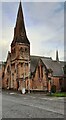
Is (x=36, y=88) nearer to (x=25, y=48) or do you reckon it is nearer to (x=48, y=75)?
(x=48, y=75)

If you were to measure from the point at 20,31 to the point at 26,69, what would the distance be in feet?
33.2

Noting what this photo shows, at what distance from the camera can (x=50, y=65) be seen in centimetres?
5575

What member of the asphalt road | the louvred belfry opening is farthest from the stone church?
the asphalt road

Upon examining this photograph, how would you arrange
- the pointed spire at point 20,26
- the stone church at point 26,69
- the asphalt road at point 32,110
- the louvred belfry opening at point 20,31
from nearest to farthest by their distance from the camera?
the asphalt road at point 32,110, the stone church at point 26,69, the louvred belfry opening at point 20,31, the pointed spire at point 20,26

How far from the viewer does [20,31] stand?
6281 centimetres

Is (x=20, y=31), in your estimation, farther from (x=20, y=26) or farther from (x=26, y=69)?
(x=26, y=69)

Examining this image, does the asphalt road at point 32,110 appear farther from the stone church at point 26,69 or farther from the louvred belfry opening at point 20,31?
the louvred belfry opening at point 20,31

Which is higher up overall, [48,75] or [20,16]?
[20,16]

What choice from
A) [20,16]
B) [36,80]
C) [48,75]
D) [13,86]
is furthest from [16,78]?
[20,16]

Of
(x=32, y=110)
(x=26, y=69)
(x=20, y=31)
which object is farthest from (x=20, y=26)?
(x=32, y=110)

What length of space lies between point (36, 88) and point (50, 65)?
608 centimetres

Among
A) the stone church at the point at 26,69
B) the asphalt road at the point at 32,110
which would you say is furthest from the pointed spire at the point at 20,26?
the asphalt road at the point at 32,110

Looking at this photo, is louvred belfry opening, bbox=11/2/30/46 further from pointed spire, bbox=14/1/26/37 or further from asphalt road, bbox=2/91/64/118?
asphalt road, bbox=2/91/64/118

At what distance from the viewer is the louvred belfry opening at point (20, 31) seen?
61844 mm
